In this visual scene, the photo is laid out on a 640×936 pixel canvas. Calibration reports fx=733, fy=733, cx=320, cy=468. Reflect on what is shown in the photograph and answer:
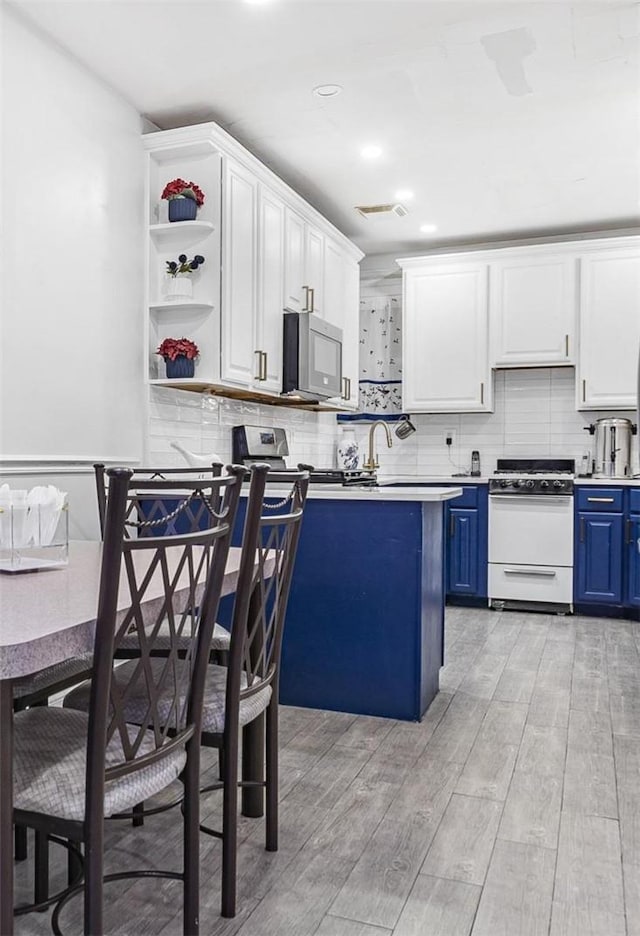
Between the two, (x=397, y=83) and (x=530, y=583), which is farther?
(x=530, y=583)

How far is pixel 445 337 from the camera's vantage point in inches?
211

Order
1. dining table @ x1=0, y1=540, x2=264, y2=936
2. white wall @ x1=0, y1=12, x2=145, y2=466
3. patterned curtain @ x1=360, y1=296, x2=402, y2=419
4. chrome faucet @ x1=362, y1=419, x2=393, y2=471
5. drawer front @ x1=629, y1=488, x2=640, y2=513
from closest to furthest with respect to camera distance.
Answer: dining table @ x1=0, y1=540, x2=264, y2=936 < white wall @ x1=0, y1=12, x2=145, y2=466 < drawer front @ x1=629, y1=488, x2=640, y2=513 < chrome faucet @ x1=362, y1=419, x2=393, y2=471 < patterned curtain @ x1=360, y1=296, x2=402, y2=419

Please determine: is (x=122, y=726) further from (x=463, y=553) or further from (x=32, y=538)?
(x=463, y=553)

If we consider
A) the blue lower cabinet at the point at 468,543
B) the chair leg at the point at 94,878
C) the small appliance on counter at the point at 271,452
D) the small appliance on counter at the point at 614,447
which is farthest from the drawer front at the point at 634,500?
the chair leg at the point at 94,878

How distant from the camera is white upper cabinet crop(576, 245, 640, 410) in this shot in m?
4.90

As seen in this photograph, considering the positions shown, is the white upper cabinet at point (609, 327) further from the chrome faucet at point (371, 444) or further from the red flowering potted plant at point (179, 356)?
the red flowering potted plant at point (179, 356)

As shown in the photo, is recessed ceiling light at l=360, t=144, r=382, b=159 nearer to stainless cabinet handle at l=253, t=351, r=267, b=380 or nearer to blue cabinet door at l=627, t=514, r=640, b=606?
stainless cabinet handle at l=253, t=351, r=267, b=380

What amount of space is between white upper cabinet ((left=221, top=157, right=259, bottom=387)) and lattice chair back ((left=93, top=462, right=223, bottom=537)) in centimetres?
67

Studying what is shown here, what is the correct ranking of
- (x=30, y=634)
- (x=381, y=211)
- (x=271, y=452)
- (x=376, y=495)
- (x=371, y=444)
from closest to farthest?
1. (x=30, y=634)
2. (x=376, y=495)
3. (x=271, y=452)
4. (x=381, y=211)
5. (x=371, y=444)

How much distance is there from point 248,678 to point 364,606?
1.25 metres

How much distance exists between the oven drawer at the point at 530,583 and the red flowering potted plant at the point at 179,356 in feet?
8.41

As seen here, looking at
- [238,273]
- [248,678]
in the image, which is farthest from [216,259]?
[248,678]

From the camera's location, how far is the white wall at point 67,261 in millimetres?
2723


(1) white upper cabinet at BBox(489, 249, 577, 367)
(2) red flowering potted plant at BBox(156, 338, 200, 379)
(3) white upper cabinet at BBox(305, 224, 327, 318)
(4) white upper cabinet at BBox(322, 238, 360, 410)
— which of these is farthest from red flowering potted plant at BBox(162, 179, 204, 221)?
(1) white upper cabinet at BBox(489, 249, 577, 367)
